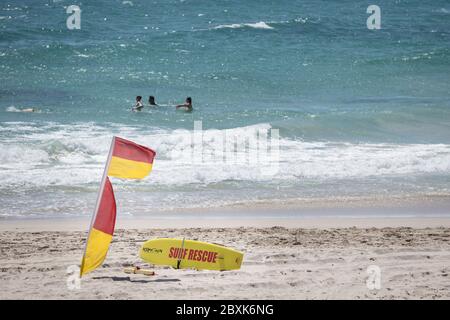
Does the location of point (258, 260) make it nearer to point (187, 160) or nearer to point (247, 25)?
point (187, 160)

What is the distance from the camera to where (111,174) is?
758cm

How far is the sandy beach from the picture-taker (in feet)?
25.1

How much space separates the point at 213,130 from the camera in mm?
19516

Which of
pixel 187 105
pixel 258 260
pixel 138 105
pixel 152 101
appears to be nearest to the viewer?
pixel 258 260

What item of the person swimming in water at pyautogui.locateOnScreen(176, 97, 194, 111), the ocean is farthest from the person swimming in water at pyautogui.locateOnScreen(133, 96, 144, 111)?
the person swimming in water at pyautogui.locateOnScreen(176, 97, 194, 111)

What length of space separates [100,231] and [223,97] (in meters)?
16.7

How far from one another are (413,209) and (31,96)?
553 inches

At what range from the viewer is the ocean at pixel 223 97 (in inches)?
547

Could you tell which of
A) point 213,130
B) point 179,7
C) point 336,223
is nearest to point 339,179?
point 336,223

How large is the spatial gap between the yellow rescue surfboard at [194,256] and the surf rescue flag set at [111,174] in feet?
3.28

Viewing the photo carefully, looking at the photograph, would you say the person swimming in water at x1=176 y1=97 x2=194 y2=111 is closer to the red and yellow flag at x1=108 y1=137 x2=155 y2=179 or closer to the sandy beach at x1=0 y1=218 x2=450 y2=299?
the sandy beach at x1=0 y1=218 x2=450 y2=299

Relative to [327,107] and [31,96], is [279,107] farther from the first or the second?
[31,96]

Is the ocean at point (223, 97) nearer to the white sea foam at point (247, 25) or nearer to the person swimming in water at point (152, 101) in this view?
the white sea foam at point (247, 25)
